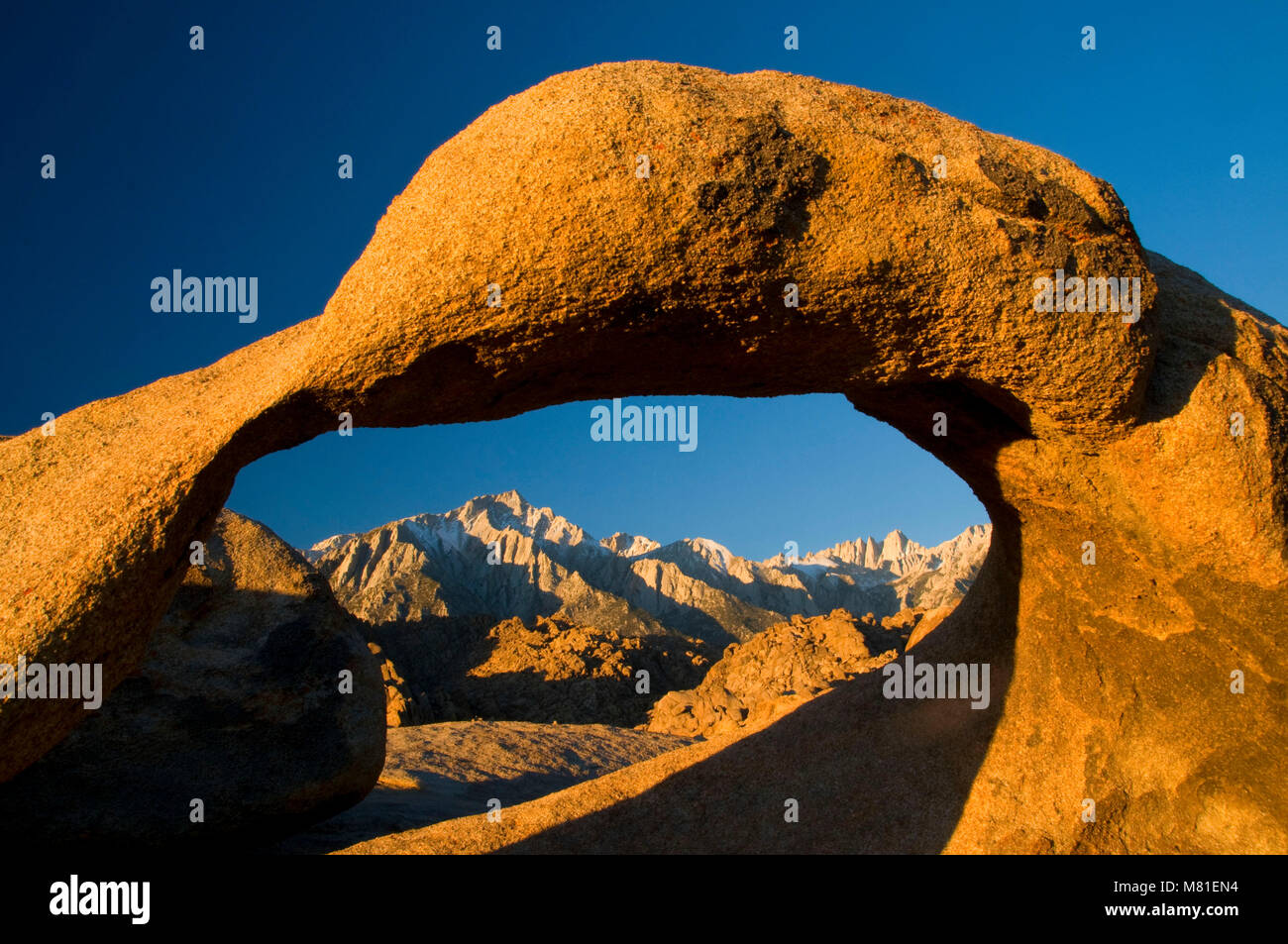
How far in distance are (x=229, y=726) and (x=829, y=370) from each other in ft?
16.3

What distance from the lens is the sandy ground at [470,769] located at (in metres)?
6.39

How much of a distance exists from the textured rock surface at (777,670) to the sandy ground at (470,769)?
1.10 meters

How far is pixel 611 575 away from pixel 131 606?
36624mm

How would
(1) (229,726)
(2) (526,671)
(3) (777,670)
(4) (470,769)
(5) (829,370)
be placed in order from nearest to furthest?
(5) (829,370) → (1) (229,726) → (4) (470,769) → (3) (777,670) → (2) (526,671)

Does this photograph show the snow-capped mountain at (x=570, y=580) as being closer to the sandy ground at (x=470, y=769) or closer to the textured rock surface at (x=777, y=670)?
the textured rock surface at (x=777, y=670)

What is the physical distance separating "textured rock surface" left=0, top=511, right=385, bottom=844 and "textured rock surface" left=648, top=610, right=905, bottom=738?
833 centimetres

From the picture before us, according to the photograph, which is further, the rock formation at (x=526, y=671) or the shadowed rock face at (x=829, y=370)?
the rock formation at (x=526, y=671)

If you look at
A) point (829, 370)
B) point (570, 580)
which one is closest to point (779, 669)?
point (829, 370)

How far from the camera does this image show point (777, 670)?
1532cm

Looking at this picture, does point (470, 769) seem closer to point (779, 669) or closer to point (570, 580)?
point (779, 669)

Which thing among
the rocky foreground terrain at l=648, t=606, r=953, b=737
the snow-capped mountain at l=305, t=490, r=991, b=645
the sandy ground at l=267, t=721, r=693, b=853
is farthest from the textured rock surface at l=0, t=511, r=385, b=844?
the snow-capped mountain at l=305, t=490, r=991, b=645

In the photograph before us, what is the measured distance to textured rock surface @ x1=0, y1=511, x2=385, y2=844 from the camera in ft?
16.5

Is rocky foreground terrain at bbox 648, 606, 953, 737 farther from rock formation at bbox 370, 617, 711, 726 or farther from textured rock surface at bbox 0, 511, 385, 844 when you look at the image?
textured rock surface at bbox 0, 511, 385, 844

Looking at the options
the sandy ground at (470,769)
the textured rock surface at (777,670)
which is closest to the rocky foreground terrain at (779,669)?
the textured rock surface at (777,670)
